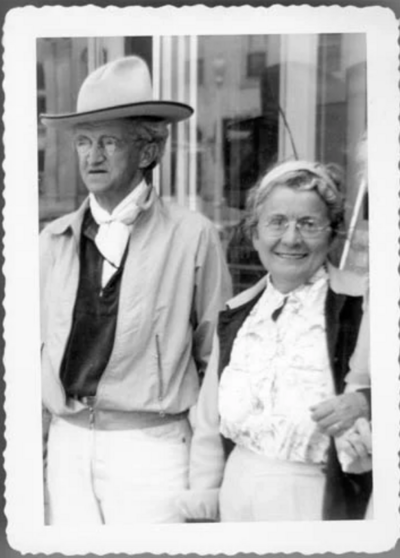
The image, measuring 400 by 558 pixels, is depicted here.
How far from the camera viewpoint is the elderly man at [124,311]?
277 centimetres

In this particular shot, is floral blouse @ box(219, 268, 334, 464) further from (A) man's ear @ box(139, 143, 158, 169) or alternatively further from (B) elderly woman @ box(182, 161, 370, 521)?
(A) man's ear @ box(139, 143, 158, 169)

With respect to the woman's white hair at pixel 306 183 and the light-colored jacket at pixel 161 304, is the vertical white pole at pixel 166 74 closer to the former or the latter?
the light-colored jacket at pixel 161 304

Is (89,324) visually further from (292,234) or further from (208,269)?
(292,234)

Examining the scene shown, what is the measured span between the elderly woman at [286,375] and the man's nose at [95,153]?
364 millimetres

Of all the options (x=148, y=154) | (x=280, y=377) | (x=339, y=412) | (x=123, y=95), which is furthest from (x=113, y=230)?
(x=339, y=412)

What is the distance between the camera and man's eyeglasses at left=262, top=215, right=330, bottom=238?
9.00 ft

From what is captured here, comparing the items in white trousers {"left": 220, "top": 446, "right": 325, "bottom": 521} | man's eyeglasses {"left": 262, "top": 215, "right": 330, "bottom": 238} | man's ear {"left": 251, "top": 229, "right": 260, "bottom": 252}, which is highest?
man's eyeglasses {"left": 262, "top": 215, "right": 330, "bottom": 238}

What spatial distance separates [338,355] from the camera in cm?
277

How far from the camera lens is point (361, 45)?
9.07 feet

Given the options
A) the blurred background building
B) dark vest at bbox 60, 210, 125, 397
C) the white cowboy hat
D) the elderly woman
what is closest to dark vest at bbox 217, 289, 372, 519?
the elderly woman

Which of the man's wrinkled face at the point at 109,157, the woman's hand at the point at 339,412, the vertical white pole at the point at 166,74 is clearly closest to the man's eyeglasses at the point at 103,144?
the man's wrinkled face at the point at 109,157

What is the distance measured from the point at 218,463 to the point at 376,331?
0.48 metres

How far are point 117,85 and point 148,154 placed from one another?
0.17 m

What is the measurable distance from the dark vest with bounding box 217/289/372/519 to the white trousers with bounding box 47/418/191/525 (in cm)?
14
